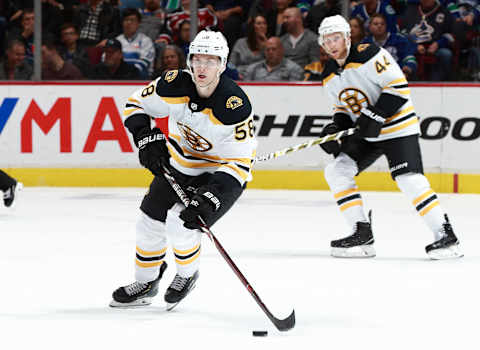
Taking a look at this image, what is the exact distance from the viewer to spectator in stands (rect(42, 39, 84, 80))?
304 inches

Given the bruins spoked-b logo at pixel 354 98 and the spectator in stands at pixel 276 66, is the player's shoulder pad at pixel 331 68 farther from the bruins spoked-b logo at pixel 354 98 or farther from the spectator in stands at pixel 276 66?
the spectator in stands at pixel 276 66

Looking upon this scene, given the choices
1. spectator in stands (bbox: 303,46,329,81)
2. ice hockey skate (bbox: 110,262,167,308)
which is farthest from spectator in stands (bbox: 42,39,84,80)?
ice hockey skate (bbox: 110,262,167,308)

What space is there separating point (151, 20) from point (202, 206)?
475cm

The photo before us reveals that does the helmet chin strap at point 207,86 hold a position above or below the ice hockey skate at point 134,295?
above

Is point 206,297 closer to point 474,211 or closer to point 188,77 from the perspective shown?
point 188,77

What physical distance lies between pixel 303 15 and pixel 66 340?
4.99 meters

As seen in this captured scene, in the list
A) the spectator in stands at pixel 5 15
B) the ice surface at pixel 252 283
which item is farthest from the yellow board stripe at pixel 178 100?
the spectator in stands at pixel 5 15

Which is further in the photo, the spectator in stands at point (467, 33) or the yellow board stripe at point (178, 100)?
the spectator in stands at point (467, 33)

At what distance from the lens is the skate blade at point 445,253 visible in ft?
15.5

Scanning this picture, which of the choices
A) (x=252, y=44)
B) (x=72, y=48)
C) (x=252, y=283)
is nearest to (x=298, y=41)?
(x=252, y=44)

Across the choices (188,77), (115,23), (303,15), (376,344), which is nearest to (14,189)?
(115,23)

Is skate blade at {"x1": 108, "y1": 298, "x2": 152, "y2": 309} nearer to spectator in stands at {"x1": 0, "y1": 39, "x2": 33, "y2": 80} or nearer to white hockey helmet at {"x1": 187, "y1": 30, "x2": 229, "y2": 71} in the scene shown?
white hockey helmet at {"x1": 187, "y1": 30, "x2": 229, "y2": 71}

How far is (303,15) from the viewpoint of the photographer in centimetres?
764

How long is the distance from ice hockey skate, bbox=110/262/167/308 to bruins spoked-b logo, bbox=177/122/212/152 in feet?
1.74
